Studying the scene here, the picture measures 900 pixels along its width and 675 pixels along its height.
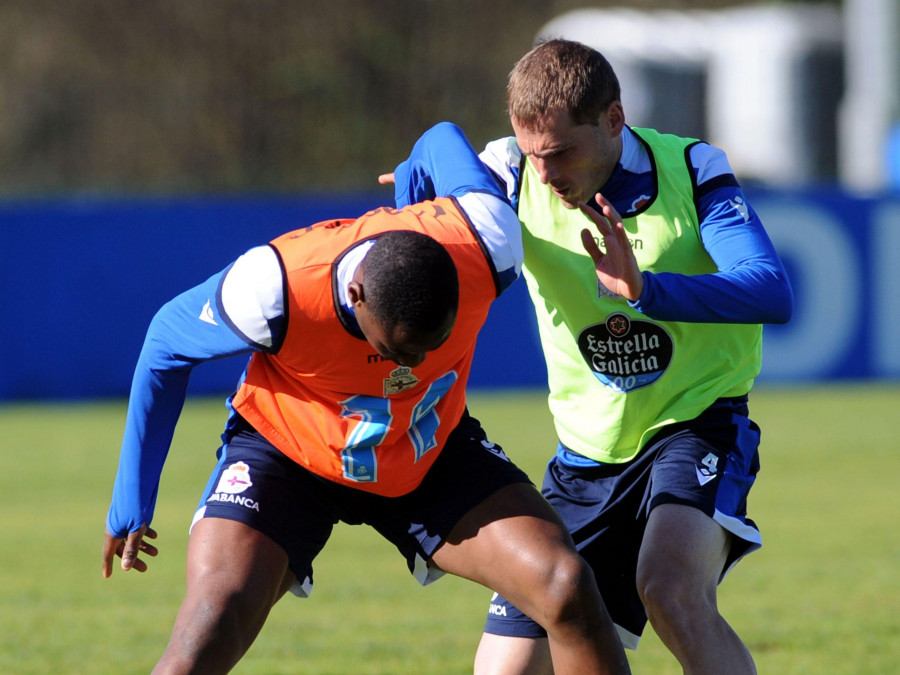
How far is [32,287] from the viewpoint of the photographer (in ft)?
49.8

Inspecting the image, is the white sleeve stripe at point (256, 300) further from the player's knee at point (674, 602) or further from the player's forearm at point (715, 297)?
the player's knee at point (674, 602)

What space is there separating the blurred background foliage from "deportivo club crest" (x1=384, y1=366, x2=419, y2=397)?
24820 millimetres

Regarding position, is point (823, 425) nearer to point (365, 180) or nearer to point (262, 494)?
point (262, 494)

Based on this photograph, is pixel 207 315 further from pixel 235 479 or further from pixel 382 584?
pixel 382 584

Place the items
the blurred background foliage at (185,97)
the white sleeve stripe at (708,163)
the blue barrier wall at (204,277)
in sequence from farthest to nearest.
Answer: the blurred background foliage at (185,97), the blue barrier wall at (204,277), the white sleeve stripe at (708,163)

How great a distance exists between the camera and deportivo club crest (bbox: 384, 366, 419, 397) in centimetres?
425

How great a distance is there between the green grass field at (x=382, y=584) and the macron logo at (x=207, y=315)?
2.33m

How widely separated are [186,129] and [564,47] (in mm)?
25723

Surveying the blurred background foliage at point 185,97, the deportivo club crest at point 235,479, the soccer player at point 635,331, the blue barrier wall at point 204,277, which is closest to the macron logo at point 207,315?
the deportivo club crest at point 235,479

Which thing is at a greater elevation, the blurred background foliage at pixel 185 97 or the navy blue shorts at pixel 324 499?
the navy blue shorts at pixel 324 499

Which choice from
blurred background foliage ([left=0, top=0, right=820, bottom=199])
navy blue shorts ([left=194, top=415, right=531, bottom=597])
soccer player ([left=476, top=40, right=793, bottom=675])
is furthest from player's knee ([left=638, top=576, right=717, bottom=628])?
blurred background foliage ([left=0, top=0, right=820, bottom=199])

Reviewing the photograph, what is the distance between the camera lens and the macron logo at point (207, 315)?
4.08m

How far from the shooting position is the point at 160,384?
4199mm

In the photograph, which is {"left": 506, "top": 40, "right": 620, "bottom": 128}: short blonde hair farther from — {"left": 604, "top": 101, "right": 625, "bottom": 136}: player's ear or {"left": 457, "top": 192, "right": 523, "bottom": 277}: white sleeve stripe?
{"left": 457, "top": 192, "right": 523, "bottom": 277}: white sleeve stripe
